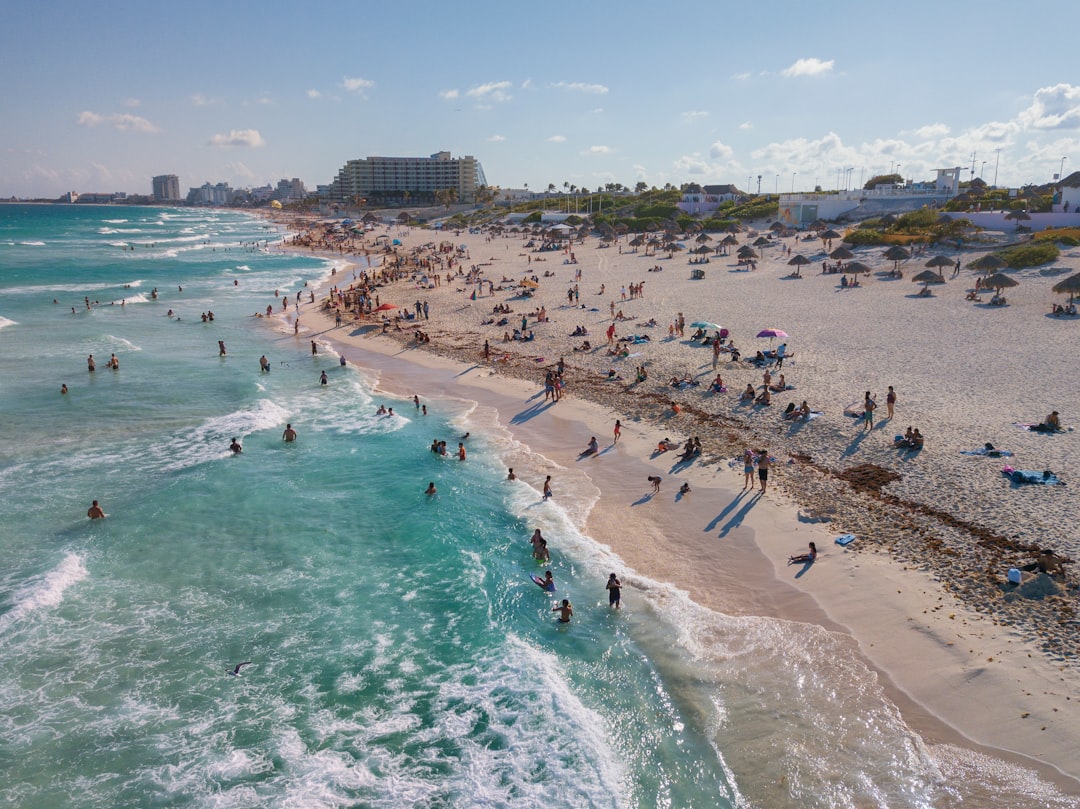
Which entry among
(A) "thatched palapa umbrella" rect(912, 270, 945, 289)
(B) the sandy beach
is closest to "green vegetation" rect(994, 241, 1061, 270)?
(B) the sandy beach

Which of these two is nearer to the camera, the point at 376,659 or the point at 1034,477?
the point at 376,659

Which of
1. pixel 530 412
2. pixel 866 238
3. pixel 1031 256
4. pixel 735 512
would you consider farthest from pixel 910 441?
pixel 866 238

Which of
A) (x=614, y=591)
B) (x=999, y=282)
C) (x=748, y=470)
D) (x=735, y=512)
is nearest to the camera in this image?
(x=614, y=591)

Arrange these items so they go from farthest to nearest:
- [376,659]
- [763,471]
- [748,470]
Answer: [748,470], [763,471], [376,659]

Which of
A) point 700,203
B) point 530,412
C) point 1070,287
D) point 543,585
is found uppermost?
point 700,203

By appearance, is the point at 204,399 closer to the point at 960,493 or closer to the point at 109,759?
the point at 109,759

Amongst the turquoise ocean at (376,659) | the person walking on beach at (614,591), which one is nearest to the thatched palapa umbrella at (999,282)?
the turquoise ocean at (376,659)

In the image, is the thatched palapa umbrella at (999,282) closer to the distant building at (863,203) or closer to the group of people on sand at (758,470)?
the group of people on sand at (758,470)

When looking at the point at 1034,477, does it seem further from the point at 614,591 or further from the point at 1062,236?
the point at 1062,236
